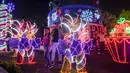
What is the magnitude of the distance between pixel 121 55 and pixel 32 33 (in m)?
4.82

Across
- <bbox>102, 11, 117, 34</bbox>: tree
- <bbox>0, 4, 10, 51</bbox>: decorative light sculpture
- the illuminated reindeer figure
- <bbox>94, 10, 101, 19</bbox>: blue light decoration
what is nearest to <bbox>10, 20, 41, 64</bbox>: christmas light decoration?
the illuminated reindeer figure

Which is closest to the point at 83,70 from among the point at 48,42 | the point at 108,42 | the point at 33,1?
the point at 48,42

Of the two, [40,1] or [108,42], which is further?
[40,1]

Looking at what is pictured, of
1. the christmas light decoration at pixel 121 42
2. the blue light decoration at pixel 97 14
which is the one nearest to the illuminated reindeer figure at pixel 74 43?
the christmas light decoration at pixel 121 42

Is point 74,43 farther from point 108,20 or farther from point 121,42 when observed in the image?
point 108,20

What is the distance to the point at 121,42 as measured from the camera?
1545 cm

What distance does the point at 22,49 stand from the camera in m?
16.5

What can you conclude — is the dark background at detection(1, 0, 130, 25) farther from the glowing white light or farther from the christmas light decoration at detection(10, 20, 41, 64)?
the christmas light decoration at detection(10, 20, 41, 64)

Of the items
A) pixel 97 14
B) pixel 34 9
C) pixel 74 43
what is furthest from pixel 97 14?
pixel 74 43

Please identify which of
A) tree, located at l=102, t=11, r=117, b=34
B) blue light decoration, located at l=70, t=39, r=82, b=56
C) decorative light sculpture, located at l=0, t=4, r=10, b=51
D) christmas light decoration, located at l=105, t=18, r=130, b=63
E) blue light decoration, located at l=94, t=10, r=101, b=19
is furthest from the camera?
tree, located at l=102, t=11, r=117, b=34

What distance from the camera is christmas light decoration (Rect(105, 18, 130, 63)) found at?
1536cm

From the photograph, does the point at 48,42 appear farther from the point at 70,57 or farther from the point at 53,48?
the point at 70,57

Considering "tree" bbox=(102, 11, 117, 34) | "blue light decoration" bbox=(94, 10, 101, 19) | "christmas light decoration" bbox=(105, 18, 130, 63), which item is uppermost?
"blue light decoration" bbox=(94, 10, 101, 19)

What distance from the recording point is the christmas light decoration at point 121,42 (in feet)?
50.4
